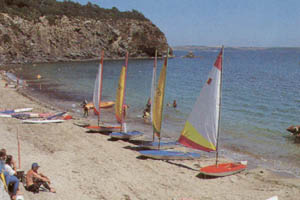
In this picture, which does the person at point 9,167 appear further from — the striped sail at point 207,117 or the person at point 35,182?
the striped sail at point 207,117

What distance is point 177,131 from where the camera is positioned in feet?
A: 78.6

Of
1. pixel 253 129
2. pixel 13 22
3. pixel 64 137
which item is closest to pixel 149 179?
pixel 64 137

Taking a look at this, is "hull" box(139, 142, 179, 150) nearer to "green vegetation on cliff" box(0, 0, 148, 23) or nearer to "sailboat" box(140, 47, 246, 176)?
"sailboat" box(140, 47, 246, 176)

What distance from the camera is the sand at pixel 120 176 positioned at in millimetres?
11578

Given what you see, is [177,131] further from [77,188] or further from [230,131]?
[77,188]

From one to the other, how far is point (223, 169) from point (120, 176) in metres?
4.66

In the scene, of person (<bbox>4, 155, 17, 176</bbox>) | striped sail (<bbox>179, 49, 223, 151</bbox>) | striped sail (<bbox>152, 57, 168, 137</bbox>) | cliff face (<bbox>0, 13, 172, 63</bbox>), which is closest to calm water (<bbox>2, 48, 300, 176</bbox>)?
striped sail (<bbox>179, 49, 223, 151</bbox>)

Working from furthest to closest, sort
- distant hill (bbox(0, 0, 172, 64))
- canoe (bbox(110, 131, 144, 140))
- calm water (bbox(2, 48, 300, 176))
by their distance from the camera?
distant hill (bbox(0, 0, 172, 64)) → canoe (bbox(110, 131, 144, 140)) → calm water (bbox(2, 48, 300, 176))

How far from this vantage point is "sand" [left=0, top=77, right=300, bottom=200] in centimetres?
1158

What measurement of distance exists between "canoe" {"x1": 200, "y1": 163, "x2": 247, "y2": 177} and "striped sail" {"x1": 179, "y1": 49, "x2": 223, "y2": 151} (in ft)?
2.86

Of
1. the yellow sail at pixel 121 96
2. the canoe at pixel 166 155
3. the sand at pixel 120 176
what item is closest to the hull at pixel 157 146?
the sand at pixel 120 176

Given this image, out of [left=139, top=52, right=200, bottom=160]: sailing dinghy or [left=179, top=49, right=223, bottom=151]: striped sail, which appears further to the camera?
[left=139, top=52, right=200, bottom=160]: sailing dinghy

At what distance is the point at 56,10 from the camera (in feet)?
359

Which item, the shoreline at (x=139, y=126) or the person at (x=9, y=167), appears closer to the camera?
the person at (x=9, y=167)
